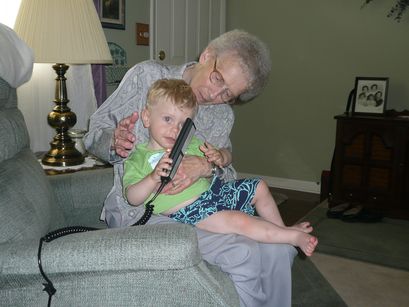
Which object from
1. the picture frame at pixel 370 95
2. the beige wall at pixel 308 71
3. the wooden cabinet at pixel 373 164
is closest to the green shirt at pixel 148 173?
the wooden cabinet at pixel 373 164

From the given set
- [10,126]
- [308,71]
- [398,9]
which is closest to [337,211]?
[308,71]

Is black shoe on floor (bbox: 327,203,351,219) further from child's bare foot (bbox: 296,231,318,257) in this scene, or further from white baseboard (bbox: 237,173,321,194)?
child's bare foot (bbox: 296,231,318,257)

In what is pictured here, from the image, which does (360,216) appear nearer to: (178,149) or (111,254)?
(178,149)

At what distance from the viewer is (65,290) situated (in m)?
0.99

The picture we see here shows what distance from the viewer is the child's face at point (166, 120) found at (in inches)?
49.4

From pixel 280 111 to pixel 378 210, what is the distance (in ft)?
3.91

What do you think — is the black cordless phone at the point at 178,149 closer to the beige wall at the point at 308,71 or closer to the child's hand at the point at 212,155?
the child's hand at the point at 212,155

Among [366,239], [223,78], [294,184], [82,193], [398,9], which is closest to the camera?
[223,78]

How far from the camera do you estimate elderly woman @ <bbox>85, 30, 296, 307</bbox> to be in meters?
1.17

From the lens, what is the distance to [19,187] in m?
1.17

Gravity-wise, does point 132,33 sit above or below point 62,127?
above

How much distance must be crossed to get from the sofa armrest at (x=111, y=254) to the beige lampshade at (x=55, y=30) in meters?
0.81

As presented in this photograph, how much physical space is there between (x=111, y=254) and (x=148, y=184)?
28cm

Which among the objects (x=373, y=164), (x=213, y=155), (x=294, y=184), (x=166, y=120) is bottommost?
(x=294, y=184)
